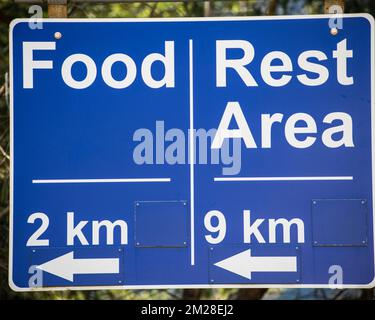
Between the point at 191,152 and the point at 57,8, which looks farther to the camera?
the point at 57,8

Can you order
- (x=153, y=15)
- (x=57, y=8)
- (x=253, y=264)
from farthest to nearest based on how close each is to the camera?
1. (x=153, y=15)
2. (x=57, y=8)
3. (x=253, y=264)

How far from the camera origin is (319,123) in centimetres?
311

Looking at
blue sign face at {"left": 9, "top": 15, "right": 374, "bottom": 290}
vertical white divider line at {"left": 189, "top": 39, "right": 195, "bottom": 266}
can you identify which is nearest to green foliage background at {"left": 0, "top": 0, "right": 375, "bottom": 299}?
blue sign face at {"left": 9, "top": 15, "right": 374, "bottom": 290}

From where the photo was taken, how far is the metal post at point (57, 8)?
3244mm

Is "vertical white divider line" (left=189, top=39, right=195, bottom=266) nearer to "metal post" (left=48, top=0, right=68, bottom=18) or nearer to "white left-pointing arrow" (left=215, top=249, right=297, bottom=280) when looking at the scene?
"white left-pointing arrow" (left=215, top=249, right=297, bottom=280)

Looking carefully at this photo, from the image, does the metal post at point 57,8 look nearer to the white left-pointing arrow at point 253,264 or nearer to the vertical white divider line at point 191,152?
the vertical white divider line at point 191,152

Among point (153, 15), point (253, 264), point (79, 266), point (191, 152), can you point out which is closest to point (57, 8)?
point (191, 152)

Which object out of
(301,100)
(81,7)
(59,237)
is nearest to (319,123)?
(301,100)

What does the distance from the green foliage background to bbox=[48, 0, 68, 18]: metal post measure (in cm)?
163

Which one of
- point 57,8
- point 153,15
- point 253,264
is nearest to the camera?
point 253,264

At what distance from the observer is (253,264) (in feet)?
9.95

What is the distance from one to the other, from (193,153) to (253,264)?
59cm

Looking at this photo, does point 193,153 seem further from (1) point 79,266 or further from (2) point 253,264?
(1) point 79,266

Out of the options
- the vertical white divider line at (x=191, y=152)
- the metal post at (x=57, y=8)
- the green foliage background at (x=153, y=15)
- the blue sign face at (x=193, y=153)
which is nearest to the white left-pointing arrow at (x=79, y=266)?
the blue sign face at (x=193, y=153)
